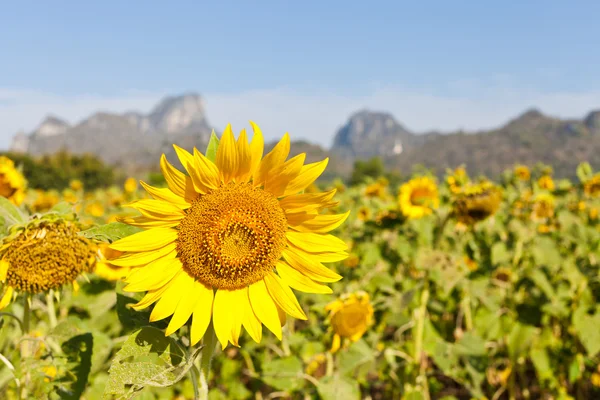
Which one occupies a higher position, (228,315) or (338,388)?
(228,315)

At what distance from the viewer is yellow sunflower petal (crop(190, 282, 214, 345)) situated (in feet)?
3.99

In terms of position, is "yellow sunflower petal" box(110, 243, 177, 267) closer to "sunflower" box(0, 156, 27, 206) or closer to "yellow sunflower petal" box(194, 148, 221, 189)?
"yellow sunflower petal" box(194, 148, 221, 189)

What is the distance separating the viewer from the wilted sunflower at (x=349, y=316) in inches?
90.5

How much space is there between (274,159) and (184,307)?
1.50ft

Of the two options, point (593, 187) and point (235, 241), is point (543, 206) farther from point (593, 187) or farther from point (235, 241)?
point (235, 241)

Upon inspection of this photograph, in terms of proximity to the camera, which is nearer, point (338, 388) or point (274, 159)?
point (274, 159)

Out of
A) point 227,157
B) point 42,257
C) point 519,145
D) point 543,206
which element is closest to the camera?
point 227,157

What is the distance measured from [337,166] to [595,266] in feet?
386

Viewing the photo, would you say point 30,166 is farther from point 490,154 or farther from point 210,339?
point 490,154

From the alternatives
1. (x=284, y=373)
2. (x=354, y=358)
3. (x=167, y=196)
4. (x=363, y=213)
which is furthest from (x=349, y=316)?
(x=363, y=213)

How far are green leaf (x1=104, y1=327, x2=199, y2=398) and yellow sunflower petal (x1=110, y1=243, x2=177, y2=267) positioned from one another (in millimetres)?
171

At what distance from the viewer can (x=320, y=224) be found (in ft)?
4.31

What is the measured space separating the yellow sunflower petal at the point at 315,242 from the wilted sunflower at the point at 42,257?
0.62 meters

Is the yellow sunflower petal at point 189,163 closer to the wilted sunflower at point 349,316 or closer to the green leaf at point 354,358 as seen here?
the wilted sunflower at point 349,316
